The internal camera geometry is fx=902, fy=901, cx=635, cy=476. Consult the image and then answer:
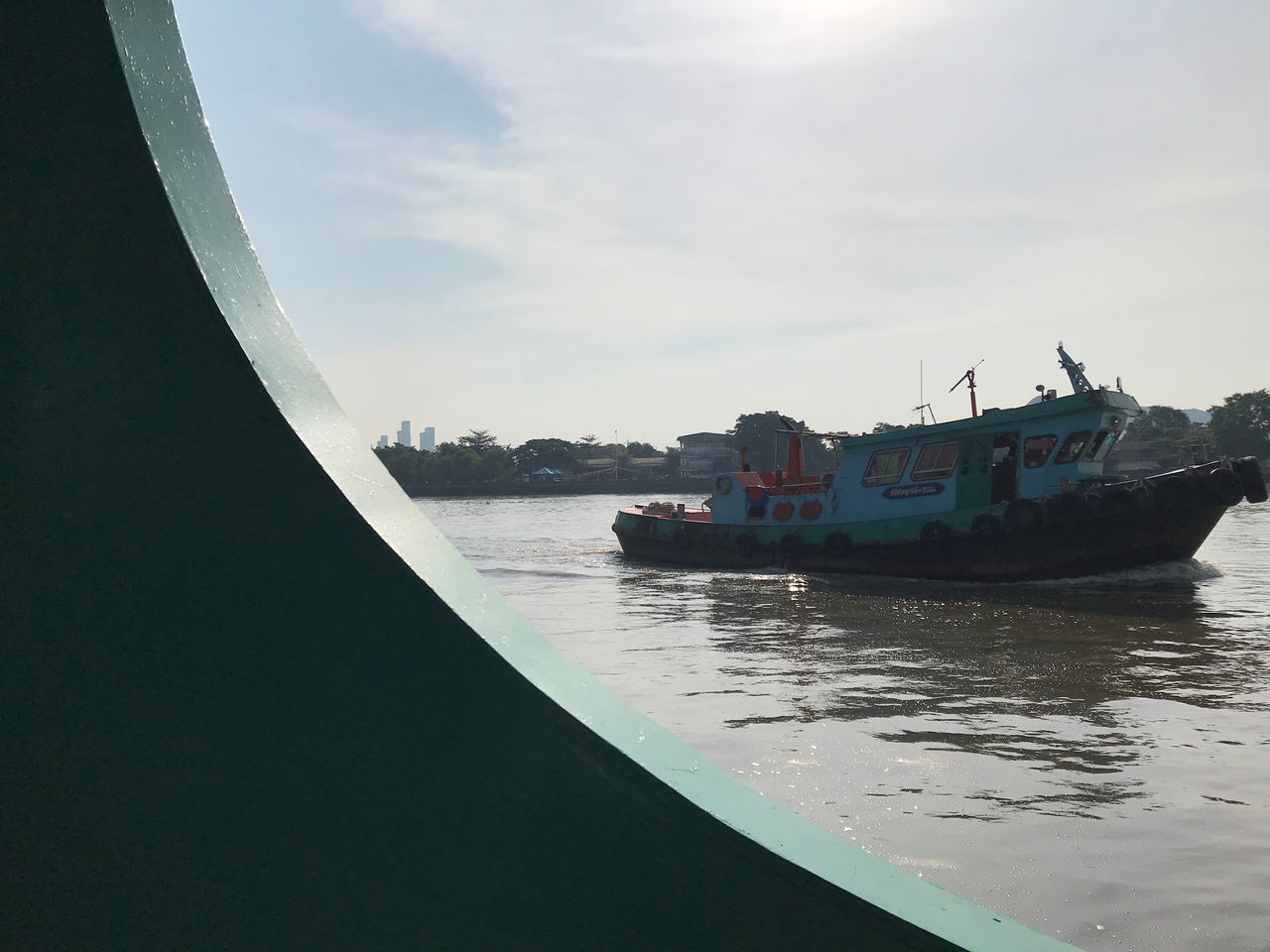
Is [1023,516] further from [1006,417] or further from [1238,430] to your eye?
[1238,430]

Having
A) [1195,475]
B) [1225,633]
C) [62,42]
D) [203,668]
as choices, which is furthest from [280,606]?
[1195,475]

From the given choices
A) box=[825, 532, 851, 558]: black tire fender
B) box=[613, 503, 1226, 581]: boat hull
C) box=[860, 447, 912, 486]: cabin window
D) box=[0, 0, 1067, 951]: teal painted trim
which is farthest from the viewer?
box=[825, 532, 851, 558]: black tire fender

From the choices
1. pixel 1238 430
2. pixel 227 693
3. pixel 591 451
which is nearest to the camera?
pixel 227 693

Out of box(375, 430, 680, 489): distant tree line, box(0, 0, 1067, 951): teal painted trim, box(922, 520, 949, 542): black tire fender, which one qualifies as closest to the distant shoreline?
box(375, 430, 680, 489): distant tree line

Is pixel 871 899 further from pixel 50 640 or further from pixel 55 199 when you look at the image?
pixel 55 199

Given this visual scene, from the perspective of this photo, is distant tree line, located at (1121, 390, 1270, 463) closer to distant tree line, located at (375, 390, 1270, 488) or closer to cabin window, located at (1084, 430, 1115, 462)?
distant tree line, located at (375, 390, 1270, 488)

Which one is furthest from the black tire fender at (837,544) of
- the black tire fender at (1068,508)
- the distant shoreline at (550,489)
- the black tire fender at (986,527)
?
the distant shoreline at (550,489)

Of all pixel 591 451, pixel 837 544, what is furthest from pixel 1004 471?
pixel 591 451

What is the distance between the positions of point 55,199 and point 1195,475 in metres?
12.2

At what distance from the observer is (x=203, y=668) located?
3.92 ft

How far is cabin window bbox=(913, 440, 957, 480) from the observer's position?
12.1 m

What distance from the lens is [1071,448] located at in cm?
1142

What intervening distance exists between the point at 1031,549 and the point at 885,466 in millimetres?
2283

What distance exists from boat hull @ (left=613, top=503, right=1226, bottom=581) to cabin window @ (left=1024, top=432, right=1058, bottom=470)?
86cm
